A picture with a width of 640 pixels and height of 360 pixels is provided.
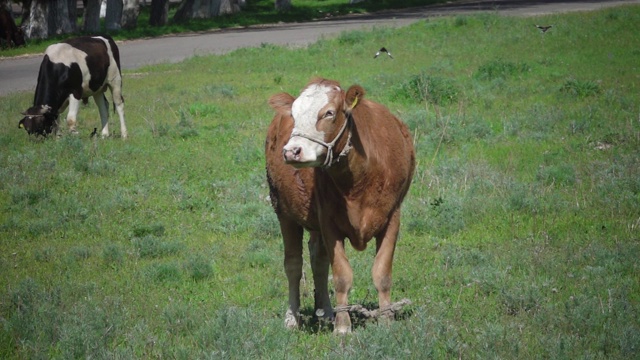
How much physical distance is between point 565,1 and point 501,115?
28.0 m

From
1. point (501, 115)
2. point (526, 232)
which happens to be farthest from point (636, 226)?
point (501, 115)

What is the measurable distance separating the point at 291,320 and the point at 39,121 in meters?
10.8

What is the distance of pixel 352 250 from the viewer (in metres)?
10.7

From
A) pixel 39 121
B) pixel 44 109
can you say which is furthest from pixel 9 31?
pixel 39 121

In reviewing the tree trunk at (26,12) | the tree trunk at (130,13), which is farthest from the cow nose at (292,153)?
the tree trunk at (26,12)

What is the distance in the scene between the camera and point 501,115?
17484 millimetres

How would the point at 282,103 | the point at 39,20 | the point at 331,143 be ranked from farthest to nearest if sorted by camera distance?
the point at 39,20
the point at 282,103
the point at 331,143

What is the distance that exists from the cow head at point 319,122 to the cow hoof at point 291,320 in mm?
1660

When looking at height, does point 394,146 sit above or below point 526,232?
above

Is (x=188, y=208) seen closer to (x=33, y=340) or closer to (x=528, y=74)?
(x=33, y=340)

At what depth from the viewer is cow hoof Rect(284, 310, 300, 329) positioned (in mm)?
8440

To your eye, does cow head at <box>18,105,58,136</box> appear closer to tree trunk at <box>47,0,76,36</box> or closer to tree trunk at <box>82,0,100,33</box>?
tree trunk at <box>82,0,100,33</box>

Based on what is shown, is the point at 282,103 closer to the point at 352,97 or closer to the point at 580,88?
the point at 352,97

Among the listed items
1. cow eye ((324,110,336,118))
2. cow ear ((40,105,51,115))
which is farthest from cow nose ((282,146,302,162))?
cow ear ((40,105,51,115))
